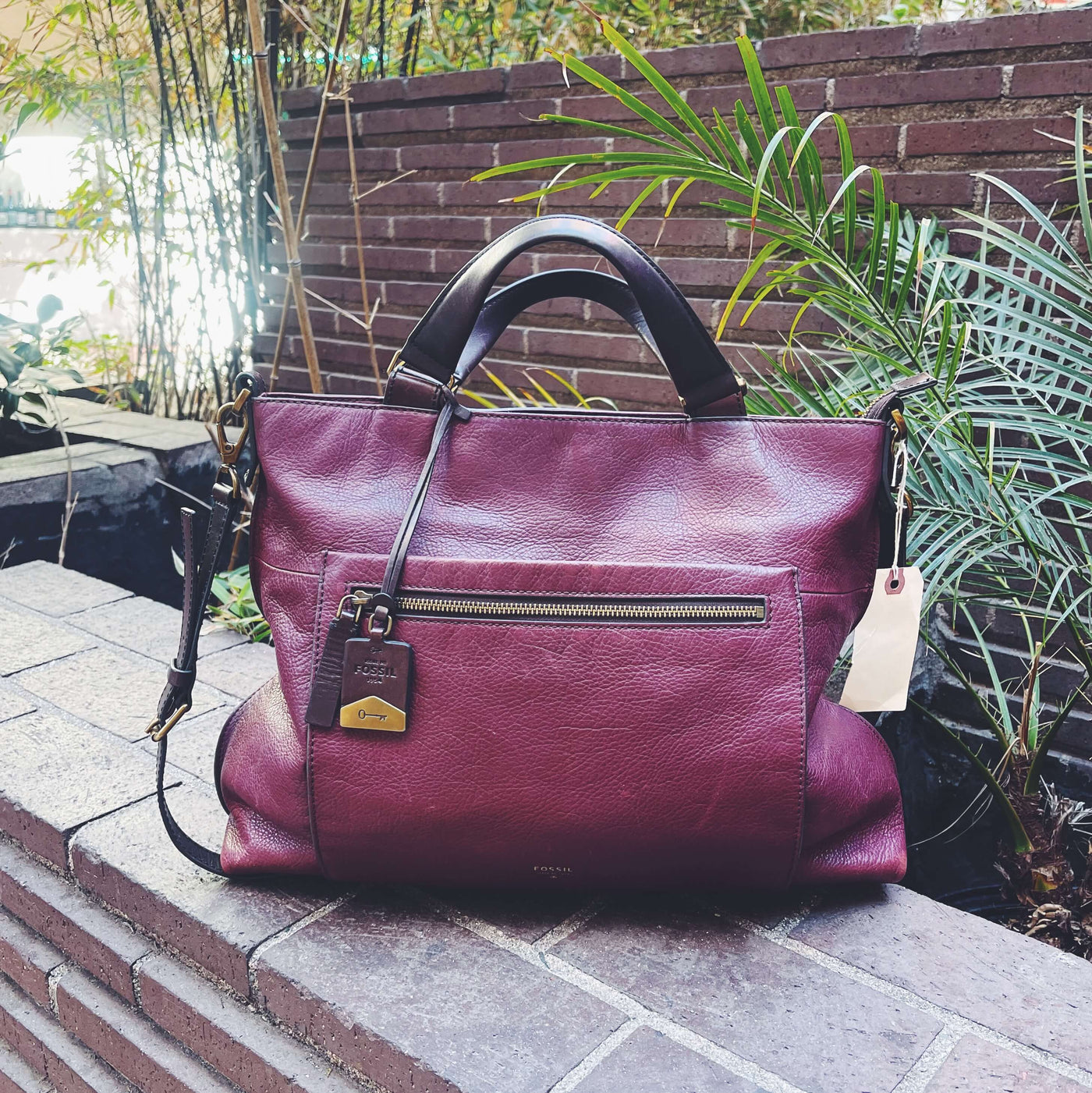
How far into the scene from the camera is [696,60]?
2.40m

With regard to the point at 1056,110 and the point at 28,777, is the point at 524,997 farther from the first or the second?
the point at 1056,110

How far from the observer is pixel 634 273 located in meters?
1.04

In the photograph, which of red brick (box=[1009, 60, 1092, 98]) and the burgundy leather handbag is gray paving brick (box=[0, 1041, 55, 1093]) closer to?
the burgundy leather handbag

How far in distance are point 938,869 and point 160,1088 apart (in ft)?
4.29

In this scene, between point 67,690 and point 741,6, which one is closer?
point 67,690

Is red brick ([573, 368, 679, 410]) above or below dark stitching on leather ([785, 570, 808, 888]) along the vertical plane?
above

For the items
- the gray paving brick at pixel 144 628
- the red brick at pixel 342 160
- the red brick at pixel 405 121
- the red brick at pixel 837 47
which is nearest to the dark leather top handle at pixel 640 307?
the gray paving brick at pixel 144 628

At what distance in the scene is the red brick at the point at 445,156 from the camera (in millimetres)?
2836

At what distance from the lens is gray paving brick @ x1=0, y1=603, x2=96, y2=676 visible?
177cm

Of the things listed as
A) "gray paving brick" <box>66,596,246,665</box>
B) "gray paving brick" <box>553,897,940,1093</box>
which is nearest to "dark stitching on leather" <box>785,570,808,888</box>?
"gray paving brick" <box>553,897,940,1093</box>

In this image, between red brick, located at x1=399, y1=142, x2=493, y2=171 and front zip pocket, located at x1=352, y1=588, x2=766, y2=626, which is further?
red brick, located at x1=399, y1=142, x2=493, y2=171

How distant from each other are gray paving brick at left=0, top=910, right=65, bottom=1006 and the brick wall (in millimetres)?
1784

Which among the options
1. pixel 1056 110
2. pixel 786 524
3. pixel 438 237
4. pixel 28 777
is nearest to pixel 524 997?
pixel 786 524

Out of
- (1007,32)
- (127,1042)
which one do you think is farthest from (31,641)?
(1007,32)
